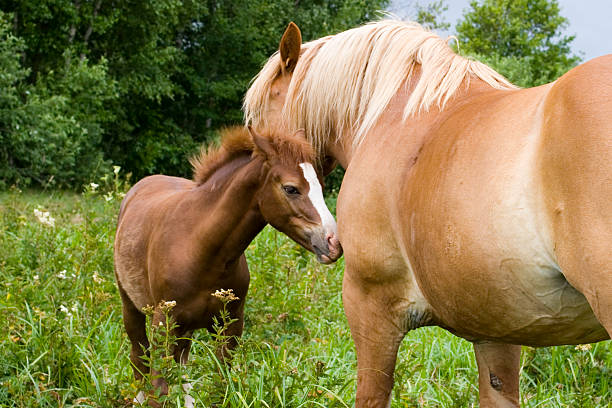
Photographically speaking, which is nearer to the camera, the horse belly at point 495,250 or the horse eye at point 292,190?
the horse belly at point 495,250

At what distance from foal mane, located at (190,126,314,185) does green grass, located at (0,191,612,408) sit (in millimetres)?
930

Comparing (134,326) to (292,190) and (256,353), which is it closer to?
(256,353)

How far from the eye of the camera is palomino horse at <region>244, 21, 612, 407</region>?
1.40 meters

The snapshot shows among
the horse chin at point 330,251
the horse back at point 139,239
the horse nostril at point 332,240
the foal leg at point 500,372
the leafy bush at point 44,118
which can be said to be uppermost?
the horse nostril at point 332,240

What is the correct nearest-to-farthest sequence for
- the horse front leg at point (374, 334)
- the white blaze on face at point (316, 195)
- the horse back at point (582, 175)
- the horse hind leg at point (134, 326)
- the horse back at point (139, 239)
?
the horse back at point (582, 175), the horse front leg at point (374, 334), the white blaze on face at point (316, 195), the horse back at point (139, 239), the horse hind leg at point (134, 326)

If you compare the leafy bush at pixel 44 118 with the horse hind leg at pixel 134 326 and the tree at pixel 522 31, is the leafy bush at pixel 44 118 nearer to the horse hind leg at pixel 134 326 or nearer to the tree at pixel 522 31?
the horse hind leg at pixel 134 326

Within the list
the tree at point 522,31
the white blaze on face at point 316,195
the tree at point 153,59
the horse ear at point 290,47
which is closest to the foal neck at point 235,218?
the white blaze on face at point 316,195

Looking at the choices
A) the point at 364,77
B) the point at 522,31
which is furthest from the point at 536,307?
the point at 522,31

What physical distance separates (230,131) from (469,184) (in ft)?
6.35

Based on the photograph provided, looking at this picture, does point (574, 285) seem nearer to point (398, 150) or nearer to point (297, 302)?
point (398, 150)

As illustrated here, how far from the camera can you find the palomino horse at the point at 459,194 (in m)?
1.40

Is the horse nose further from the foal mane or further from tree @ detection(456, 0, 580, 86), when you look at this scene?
tree @ detection(456, 0, 580, 86)

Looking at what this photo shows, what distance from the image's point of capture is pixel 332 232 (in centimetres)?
289

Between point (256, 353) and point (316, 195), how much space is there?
1.43 meters
